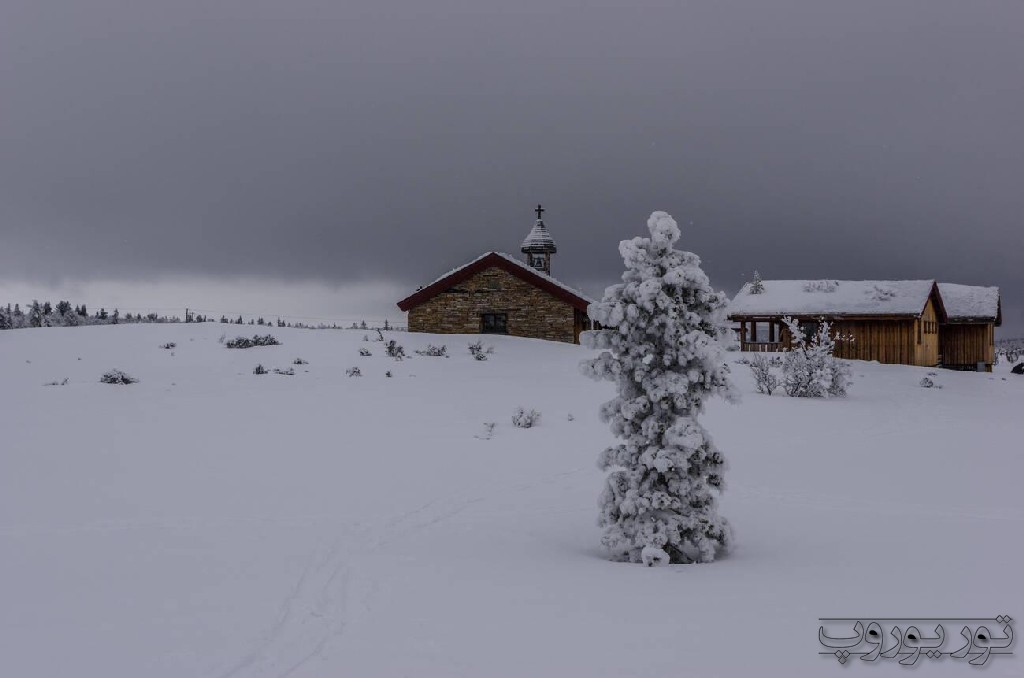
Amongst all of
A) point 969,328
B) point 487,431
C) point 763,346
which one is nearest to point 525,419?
point 487,431

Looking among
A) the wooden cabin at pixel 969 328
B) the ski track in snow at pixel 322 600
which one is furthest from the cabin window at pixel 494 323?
the wooden cabin at pixel 969 328

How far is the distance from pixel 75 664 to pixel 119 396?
14.2 meters

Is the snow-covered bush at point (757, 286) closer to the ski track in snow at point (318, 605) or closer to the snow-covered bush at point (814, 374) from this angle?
the snow-covered bush at point (814, 374)

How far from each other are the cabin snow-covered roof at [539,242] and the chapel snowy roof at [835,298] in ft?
34.3

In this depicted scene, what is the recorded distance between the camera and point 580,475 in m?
12.3

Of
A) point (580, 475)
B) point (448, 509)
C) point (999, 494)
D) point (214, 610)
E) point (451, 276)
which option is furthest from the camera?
point (451, 276)

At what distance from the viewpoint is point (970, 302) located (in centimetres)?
4672

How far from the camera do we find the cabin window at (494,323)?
32625mm

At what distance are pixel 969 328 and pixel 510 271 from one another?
33568mm

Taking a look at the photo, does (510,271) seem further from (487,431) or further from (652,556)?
(652,556)

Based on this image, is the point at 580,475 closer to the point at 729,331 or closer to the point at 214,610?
the point at 729,331

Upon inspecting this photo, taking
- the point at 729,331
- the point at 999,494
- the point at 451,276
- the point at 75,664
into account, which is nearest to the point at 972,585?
the point at 729,331

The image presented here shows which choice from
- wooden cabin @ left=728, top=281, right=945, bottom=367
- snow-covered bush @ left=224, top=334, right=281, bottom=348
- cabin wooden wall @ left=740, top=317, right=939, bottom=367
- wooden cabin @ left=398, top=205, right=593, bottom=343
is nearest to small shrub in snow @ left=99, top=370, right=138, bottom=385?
snow-covered bush @ left=224, top=334, right=281, bottom=348

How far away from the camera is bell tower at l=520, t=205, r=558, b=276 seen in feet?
125
